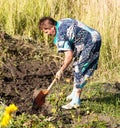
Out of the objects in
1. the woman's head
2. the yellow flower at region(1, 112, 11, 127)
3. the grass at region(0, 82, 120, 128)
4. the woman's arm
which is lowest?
the grass at region(0, 82, 120, 128)

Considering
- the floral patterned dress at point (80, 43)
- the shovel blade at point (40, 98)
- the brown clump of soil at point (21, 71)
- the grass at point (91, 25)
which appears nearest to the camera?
the floral patterned dress at point (80, 43)

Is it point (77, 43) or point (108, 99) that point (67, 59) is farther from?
point (108, 99)

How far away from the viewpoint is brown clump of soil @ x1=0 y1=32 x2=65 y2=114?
6.04 m

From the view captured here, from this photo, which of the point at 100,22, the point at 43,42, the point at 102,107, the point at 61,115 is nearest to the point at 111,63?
the point at 100,22

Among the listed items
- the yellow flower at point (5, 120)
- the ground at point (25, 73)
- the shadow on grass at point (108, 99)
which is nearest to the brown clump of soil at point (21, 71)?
the ground at point (25, 73)

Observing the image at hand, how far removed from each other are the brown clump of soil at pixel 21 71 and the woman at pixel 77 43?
28.4 inches

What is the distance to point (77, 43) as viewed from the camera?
214 inches

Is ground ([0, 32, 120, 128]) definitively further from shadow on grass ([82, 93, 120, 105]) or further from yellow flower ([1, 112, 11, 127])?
yellow flower ([1, 112, 11, 127])

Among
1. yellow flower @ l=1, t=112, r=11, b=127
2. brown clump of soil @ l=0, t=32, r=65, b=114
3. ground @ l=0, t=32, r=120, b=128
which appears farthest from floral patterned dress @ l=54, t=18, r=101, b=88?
yellow flower @ l=1, t=112, r=11, b=127

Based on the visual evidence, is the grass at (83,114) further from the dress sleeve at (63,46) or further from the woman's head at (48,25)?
the woman's head at (48,25)

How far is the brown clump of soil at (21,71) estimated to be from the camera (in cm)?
604

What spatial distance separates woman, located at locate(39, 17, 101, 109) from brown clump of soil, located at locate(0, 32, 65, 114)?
721mm

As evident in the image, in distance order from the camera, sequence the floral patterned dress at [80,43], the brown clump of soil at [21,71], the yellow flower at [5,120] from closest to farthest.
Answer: the yellow flower at [5,120] → the floral patterned dress at [80,43] → the brown clump of soil at [21,71]

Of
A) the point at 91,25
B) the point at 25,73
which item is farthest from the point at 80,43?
the point at 91,25
